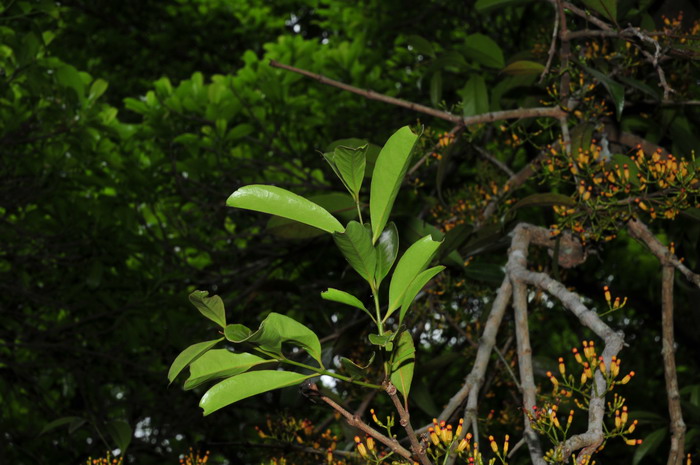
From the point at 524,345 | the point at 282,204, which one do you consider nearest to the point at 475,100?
the point at 524,345

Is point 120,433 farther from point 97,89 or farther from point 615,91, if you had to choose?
point 97,89

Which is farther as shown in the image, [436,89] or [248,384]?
[436,89]

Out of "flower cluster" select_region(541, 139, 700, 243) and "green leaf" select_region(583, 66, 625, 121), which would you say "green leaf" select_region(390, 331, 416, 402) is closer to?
"flower cluster" select_region(541, 139, 700, 243)

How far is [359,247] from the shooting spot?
44.4 inches

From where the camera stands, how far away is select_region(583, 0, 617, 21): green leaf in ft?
6.84

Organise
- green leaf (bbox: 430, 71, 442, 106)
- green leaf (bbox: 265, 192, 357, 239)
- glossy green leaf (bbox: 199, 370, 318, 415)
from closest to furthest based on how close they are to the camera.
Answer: glossy green leaf (bbox: 199, 370, 318, 415), green leaf (bbox: 265, 192, 357, 239), green leaf (bbox: 430, 71, 442, 106)

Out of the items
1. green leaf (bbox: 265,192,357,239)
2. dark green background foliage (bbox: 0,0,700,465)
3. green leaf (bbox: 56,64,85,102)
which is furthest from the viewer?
green leaf (bbox: 56,64,85,102)

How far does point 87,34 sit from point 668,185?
493 centimetres

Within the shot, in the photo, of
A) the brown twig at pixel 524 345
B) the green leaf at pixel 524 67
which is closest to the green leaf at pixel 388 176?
the brown twig at pixel 524 345

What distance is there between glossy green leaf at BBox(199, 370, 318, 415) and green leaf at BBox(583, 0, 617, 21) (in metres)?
1.45

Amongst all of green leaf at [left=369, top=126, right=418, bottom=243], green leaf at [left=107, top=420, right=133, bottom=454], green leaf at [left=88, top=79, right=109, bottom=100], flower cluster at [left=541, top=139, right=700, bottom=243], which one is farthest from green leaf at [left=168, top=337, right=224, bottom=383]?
green leaf at [left=88, top=79, right=109, bottom=100]

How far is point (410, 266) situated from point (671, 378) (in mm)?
854

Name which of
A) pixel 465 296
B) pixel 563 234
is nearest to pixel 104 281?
pixel 465 296

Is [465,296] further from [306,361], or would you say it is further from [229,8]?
[229,8]
